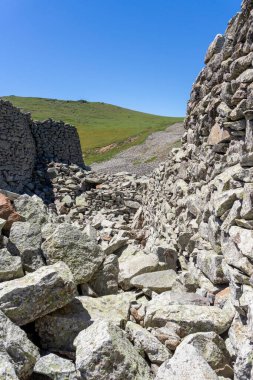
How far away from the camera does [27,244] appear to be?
744 centimetres

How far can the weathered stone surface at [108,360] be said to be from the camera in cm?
463

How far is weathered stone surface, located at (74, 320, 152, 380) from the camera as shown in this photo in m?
4.63

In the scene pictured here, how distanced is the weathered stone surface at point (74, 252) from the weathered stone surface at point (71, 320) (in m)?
0.66

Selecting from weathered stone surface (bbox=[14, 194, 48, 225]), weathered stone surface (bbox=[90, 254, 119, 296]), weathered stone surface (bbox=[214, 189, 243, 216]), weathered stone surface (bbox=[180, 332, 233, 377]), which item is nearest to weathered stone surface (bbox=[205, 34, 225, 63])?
weathered stone surface (bbox=[214, 189, 243, 216])

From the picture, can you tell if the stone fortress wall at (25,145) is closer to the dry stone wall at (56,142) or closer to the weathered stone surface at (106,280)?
the dry stone wall at (56,142)

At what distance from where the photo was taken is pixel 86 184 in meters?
22.0

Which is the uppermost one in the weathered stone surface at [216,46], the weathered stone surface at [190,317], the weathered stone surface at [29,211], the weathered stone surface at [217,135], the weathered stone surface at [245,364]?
the weathered stone surface at [216,46]

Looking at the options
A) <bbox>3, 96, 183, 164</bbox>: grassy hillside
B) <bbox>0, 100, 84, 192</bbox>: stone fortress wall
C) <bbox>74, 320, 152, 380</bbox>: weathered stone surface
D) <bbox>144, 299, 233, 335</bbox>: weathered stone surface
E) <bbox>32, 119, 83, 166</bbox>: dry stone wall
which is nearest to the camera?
<bbox>74, 320, 152, 380</bbox>: weathered stone surface

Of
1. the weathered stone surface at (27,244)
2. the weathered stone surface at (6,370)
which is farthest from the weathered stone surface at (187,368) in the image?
the weathered stone surface at (27,244)

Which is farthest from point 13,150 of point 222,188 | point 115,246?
point 222,188

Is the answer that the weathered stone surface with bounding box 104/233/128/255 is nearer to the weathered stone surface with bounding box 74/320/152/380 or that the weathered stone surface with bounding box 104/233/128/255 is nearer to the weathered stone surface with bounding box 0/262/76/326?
the weathered stone surface with bounding box 0/262/76/326

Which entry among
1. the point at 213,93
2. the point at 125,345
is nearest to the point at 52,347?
the point at 125,345

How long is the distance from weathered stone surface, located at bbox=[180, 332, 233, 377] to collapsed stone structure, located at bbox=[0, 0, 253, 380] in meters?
0.01

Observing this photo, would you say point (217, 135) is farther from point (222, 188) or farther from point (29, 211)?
point (29, 211)
